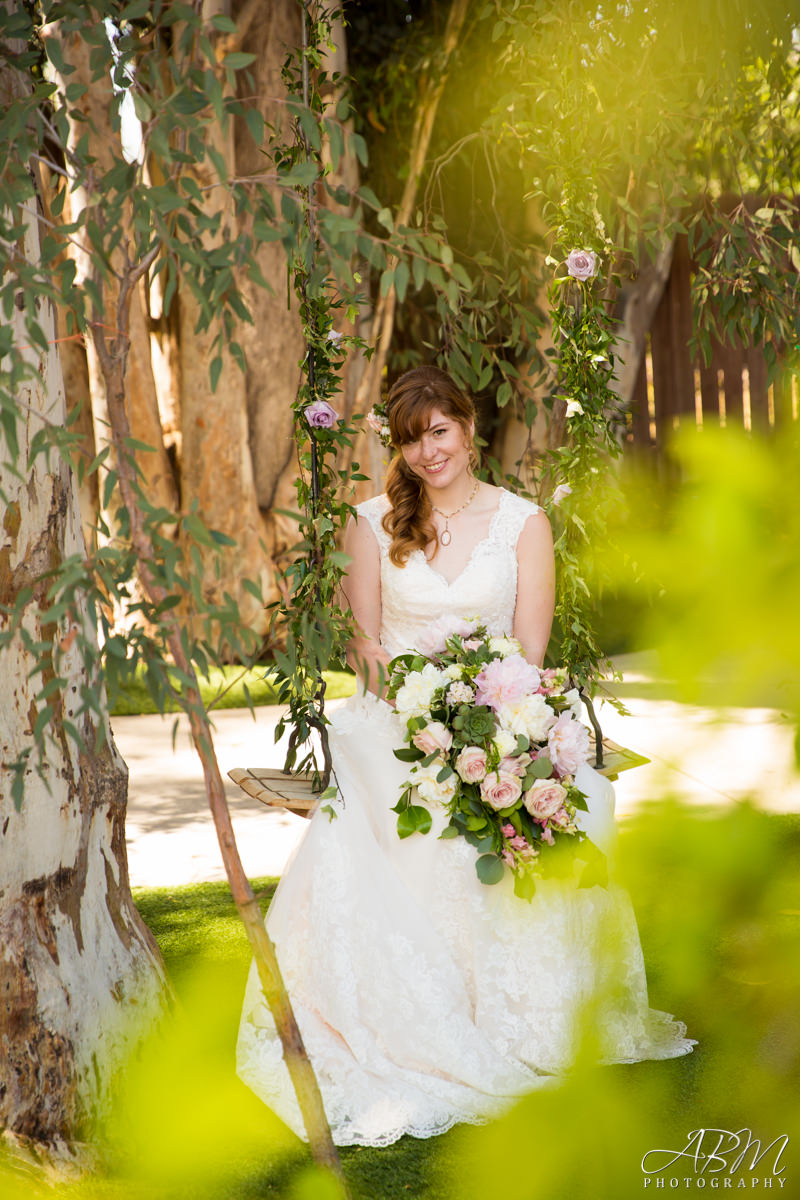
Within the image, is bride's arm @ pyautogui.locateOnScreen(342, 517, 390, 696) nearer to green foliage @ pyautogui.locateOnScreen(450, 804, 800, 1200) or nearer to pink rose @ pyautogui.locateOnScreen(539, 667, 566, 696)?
pink rose @ pyautogui.locateOnScreen(539, 667, 566, 696)

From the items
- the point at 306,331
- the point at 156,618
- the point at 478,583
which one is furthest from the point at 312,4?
the point at 156,618

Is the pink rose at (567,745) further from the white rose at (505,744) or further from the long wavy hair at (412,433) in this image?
the long wavy hair at (412,433)

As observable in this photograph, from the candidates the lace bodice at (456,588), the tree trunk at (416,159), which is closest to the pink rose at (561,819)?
the lace bodice at (456,588)

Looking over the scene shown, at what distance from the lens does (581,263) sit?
2.83 meters

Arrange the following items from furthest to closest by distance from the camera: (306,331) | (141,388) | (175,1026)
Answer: (141,388) → (306,331) → (175,1026)

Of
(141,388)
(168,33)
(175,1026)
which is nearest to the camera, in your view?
(175,1026)

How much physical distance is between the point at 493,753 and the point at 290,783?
0.52m

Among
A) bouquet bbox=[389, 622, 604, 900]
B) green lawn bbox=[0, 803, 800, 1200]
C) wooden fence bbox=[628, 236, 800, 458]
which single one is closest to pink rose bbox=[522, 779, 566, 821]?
bouquet bbox=[389, 622, 604, 900]

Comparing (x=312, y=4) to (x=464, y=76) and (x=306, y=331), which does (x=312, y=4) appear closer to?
(x=306, y=331)

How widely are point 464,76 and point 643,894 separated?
6863 millimetres

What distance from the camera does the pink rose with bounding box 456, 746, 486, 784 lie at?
238cm

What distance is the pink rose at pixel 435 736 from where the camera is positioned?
2.41 meters

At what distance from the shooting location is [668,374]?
9.52 m

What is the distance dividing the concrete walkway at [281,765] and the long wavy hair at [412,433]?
664mm
